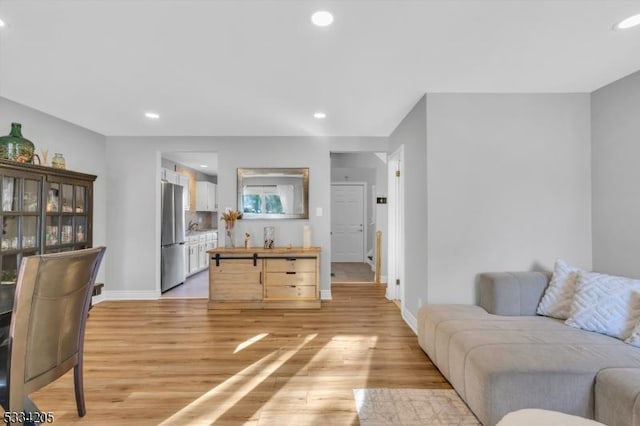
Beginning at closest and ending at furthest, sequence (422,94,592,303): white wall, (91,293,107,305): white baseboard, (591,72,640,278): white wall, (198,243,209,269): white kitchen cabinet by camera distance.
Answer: (591,72,640,278): white wall
(422,94,592,303): white wall
(91,293,107,305): white baseboard
(198,243,209,269): white kitchen cabinet

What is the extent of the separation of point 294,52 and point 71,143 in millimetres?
3426

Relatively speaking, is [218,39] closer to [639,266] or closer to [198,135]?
[198,135]

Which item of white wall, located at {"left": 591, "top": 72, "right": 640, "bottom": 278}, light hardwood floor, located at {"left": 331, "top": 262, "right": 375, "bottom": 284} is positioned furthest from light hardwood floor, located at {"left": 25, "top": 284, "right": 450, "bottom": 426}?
white wall, located at {"left": 591, "top": 72, "right": 640, "bottom": 278}

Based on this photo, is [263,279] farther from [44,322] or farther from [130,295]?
[44,322]

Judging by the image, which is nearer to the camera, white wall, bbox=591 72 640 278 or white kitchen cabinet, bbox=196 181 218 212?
white wall, bbox=591 72 640 278

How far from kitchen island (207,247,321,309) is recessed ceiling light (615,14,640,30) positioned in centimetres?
330

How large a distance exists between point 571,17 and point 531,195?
1507 millimetres

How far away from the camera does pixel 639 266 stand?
240 cm

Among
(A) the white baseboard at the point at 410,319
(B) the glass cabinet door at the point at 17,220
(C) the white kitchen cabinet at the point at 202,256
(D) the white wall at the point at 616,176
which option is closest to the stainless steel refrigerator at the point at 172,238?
(C) the white kitchen cabinet at the point at 202,256

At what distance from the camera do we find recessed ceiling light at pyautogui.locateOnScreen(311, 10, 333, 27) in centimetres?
172

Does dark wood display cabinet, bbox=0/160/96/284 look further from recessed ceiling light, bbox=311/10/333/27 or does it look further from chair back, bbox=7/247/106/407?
recessed ceiling light, bbox=311/10/333/27

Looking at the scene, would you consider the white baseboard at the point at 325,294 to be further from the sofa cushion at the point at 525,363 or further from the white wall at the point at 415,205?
the sofa cushion at the point at 525,363

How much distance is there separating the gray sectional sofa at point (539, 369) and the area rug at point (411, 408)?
0.09m

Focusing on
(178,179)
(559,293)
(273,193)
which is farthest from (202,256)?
(559,293)
